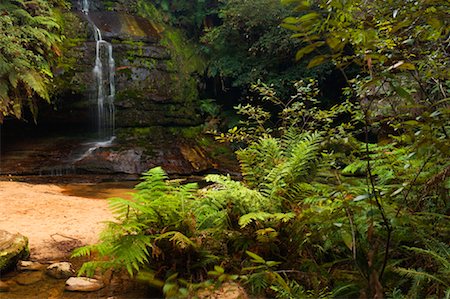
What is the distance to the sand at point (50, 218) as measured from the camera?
3566 millimetres

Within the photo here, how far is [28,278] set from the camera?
279cm

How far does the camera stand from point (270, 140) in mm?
3650

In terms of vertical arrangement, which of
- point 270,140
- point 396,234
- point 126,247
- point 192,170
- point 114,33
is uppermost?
point 114,33

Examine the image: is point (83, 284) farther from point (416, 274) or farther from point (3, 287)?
point (416, 274)

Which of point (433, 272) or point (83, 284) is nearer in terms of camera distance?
point (433, 272)

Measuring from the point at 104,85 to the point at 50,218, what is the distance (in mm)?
7684

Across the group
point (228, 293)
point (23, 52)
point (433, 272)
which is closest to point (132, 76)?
point (23, 52)

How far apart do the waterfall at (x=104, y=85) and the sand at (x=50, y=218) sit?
4.95m

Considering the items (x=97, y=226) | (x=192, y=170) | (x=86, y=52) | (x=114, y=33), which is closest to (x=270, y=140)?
(x=97, y=226)

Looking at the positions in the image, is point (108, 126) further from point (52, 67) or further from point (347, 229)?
point (347, 229)

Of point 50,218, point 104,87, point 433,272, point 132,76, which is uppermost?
point 132,76

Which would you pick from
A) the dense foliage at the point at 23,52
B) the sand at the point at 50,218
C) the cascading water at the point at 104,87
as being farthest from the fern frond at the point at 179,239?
the cascading water at the point at 104,87

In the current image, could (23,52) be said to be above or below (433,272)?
above

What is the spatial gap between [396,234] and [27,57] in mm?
9043
